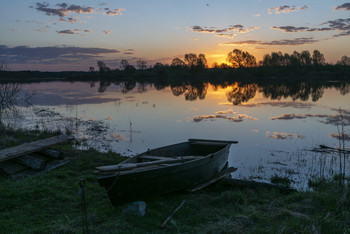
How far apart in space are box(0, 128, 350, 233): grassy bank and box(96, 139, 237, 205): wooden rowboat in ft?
1.03

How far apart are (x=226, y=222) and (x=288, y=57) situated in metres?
118

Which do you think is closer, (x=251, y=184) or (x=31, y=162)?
(x=251, y=184)

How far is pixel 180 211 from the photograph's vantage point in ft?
20.1

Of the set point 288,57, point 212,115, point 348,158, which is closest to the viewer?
point 348,158

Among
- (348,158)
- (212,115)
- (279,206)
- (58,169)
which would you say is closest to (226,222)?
(279,206)

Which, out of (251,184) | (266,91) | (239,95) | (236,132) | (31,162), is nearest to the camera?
(251,184)

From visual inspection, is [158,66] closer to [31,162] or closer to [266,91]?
[266,91]

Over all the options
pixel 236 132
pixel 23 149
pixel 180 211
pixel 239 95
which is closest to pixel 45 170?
pixel 23 149

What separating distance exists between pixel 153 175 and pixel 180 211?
1.02m

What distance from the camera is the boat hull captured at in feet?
18.9

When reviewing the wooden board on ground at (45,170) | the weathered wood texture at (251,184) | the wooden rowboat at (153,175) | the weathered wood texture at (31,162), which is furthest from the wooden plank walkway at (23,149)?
the weathered wood texture at (251,184)

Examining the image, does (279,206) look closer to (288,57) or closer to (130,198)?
(130,198)

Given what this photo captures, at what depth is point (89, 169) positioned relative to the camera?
8.98 meters

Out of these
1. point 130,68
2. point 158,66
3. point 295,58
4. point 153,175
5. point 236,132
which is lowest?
point 236,132
